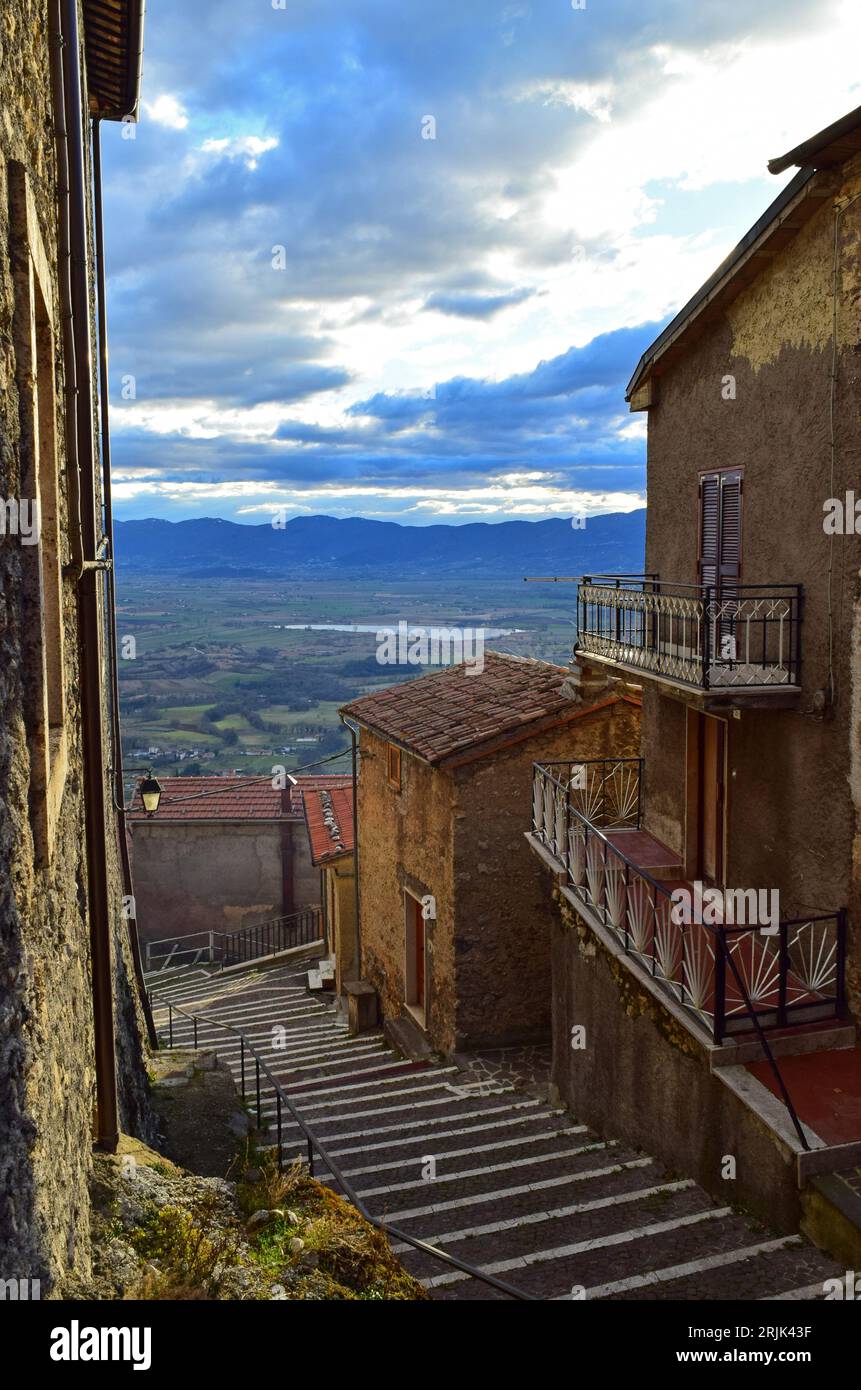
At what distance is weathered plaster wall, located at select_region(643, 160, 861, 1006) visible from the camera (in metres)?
8.07

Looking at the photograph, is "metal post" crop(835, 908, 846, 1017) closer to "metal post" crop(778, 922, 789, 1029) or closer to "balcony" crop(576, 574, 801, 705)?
"metal post" crop(778, 922, 789, 1029)

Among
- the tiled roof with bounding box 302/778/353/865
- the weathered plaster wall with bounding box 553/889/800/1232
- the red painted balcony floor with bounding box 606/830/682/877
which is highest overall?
the red painted balcony floor with bounding box 606/830/682/877

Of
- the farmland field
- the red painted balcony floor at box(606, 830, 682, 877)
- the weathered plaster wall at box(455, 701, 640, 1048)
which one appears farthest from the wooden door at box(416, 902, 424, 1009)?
the red painted balcony floor at box(606, 830, 682, 877)

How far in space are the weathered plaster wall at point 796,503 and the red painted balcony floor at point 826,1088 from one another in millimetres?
559

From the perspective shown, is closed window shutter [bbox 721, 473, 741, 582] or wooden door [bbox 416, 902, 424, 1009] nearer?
closed window shutter [bbox 721, 473, 741, 582]

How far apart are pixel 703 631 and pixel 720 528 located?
1764 mm

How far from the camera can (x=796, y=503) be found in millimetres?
8883

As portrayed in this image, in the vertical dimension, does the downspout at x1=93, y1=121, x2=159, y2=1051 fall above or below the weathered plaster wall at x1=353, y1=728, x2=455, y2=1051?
above

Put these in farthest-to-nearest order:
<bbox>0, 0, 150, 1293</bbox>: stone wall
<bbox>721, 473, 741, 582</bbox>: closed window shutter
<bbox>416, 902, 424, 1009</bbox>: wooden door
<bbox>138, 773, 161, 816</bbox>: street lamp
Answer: <bbox>416, 902, 424, 1009</bbox>: wooden door
<bbox>138, 773, 161, 816</bbox>: street lamp
<bbox>721, 473, 741, 582</bbox>: closed window shutter
<bbox>0, 0, 150, 1293</bbox>: stone wall

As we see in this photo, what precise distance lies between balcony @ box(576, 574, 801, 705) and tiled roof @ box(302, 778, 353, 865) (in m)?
8.87

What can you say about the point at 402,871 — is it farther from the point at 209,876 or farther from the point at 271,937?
the point at 209,876

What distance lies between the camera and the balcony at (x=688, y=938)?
308 inches
